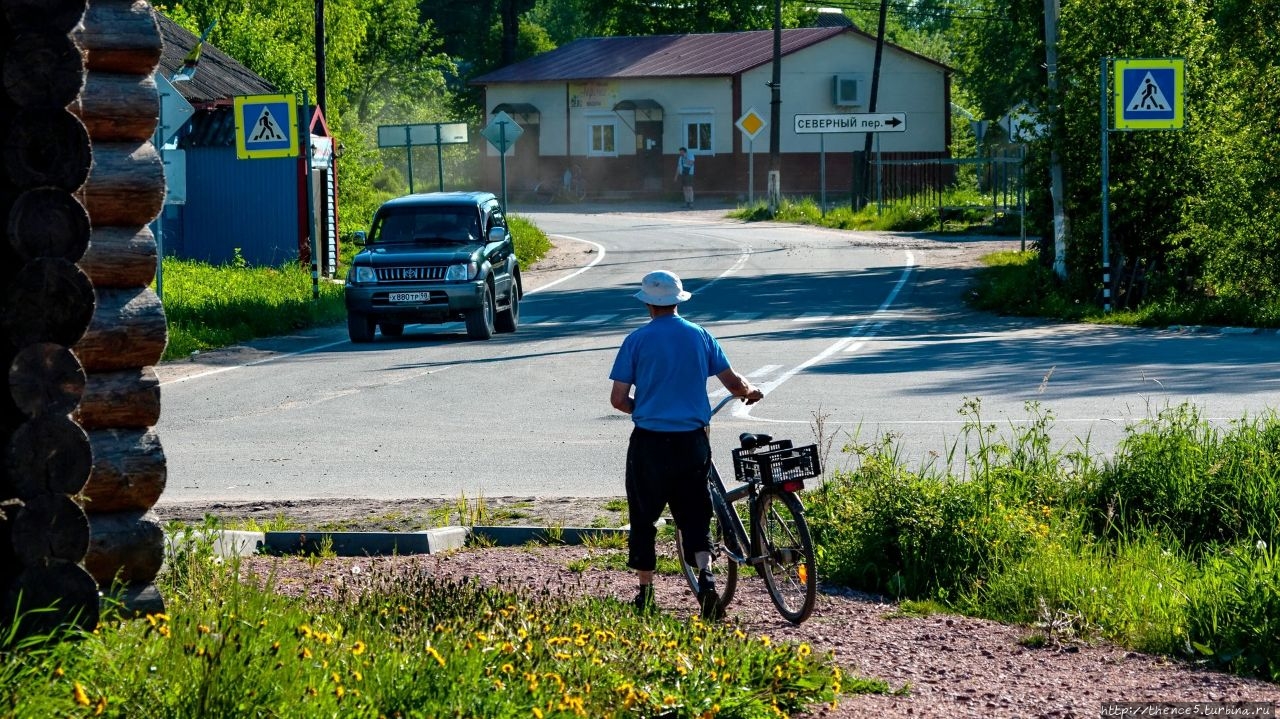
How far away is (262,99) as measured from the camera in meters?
24.1

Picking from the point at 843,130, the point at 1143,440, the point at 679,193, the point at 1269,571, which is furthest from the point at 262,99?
the point at 679,193

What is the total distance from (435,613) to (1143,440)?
14.9 feet

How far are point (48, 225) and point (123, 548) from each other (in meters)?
1.33

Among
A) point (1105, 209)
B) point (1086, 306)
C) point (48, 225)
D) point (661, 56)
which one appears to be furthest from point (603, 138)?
point (48, 225)

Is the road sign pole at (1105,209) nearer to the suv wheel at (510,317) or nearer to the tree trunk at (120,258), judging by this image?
the suv wheel at (510,317)

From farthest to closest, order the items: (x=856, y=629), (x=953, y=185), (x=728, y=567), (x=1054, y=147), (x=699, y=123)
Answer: (x=699, y=123), (x=953, y=185), (x=1054, y=147), (x=728, y=567), (x=856, y=629)

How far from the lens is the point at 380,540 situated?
8.70 meters

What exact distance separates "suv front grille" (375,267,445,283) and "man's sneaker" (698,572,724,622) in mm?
14404

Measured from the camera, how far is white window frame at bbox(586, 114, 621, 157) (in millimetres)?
68625

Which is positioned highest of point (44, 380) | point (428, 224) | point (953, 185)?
point (953, 185)

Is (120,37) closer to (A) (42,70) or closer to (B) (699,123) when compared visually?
(A) (42,70)

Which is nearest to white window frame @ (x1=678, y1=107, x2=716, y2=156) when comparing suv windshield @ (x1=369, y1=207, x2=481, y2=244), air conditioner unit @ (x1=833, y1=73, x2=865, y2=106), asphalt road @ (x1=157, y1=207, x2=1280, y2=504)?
air conditioner unit @ (x1=833, y1=73, x2=865, y2=106)

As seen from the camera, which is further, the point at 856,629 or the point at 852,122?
the point at 852,122

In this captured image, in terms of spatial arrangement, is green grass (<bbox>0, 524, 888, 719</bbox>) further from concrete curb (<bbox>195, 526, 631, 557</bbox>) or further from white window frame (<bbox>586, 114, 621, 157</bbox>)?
white window frame (<bbox>586, 114, 621, 157</bbox>)
